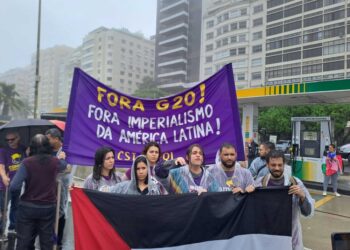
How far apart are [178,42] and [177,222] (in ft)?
297

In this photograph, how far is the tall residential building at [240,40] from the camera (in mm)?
74625

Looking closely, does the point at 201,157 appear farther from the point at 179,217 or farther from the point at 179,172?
the point at 179,217

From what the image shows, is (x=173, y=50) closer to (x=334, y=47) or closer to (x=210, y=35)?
(x=210, y=35)

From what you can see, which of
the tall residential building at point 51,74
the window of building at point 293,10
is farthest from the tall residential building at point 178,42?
the tall residential building at point 51,74

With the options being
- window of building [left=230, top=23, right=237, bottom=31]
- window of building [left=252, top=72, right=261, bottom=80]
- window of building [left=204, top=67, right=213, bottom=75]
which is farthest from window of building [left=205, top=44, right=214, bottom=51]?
window of building [left=252, top=72, right=261, bottom=80]

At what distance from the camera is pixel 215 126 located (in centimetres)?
459

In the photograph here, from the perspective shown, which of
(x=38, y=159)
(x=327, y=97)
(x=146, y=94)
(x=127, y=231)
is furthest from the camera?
(x=146, y=94)

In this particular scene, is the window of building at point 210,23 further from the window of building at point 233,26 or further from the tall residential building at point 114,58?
the tall residential building at point 114,58

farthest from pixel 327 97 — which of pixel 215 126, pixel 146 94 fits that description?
pixel 146 94

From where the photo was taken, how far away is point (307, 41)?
220ft

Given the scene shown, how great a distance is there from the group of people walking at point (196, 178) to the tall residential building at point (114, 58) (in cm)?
11054

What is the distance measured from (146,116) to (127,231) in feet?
5.35

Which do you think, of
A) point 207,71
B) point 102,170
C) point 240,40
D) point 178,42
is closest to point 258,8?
point 240,40

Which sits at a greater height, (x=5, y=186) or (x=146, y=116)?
(x=146, y=116)
